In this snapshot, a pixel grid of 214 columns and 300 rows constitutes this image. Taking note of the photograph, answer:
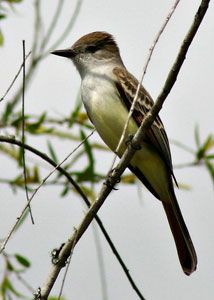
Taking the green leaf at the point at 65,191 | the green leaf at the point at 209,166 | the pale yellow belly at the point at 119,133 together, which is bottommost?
the green leaf at the point at 65,191

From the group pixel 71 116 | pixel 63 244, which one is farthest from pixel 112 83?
pixel 63 244

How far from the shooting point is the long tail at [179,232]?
4.88 meters

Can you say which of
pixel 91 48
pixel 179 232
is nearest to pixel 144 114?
pixel 179 232

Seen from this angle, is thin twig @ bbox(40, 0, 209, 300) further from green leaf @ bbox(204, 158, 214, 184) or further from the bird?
the bird

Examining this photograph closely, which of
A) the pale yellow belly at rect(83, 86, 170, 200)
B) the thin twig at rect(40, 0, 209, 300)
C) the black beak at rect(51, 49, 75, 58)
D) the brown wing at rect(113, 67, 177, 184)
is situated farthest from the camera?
the black beak at rect(51, 49, 75, 58)

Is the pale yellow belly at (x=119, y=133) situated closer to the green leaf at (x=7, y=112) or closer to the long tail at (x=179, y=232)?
the long tail at (x=179, y=232)

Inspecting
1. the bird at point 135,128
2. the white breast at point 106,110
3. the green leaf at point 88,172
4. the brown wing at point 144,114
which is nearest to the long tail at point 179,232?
the bird at point 135,128

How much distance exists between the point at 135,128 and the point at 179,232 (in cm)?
89

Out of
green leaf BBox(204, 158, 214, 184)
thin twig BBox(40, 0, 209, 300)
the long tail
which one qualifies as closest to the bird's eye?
the long tail

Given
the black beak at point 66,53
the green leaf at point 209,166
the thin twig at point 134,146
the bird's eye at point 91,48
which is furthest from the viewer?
the bird's eye at point 91,48

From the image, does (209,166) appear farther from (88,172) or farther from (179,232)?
(179,232)

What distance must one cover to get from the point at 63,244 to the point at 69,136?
3.71 feet

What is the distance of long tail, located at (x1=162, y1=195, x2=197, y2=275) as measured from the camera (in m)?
4.88

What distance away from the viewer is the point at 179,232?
5.16 m
